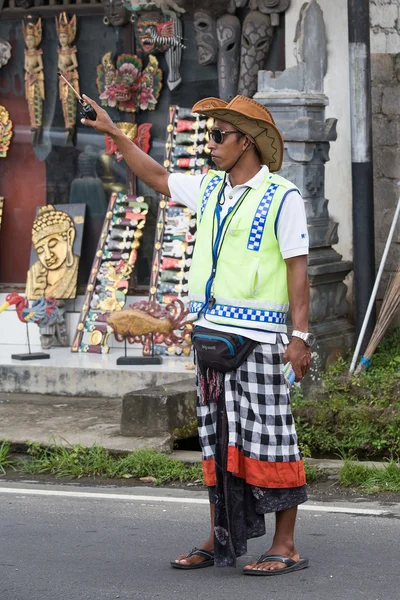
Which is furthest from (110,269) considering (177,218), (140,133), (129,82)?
(129,82)

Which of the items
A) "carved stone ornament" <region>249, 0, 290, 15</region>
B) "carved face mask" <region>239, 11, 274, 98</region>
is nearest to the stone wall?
"carved stone ornament" <region>249, 0, 290, 15</region>

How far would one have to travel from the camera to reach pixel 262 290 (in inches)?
218

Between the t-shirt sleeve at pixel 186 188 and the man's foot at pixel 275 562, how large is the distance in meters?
1.53

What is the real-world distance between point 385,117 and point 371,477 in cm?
379

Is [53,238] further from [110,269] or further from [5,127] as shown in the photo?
[5,127]

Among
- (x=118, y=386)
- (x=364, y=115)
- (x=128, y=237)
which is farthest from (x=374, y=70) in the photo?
(x=118, y=386)

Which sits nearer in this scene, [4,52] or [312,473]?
[312,473]

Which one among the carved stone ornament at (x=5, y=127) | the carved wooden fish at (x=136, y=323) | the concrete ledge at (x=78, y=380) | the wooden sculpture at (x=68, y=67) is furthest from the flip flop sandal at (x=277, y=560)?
the carved stone ornament at (x=5, y=127)

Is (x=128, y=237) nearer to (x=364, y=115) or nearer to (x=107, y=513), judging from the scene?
(x=364, y=115)

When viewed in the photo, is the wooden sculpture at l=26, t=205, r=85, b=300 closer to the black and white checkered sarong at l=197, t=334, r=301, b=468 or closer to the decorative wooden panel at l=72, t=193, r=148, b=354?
the decorative wooden panel at l=72, t=193, r=148, b=354

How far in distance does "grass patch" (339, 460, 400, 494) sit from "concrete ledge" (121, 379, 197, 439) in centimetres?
126

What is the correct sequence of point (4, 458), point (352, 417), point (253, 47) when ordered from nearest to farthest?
point (4, 458), point (352, 417), point (253, 47)

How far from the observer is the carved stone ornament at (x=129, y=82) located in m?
11.2

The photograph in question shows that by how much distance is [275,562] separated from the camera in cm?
566
